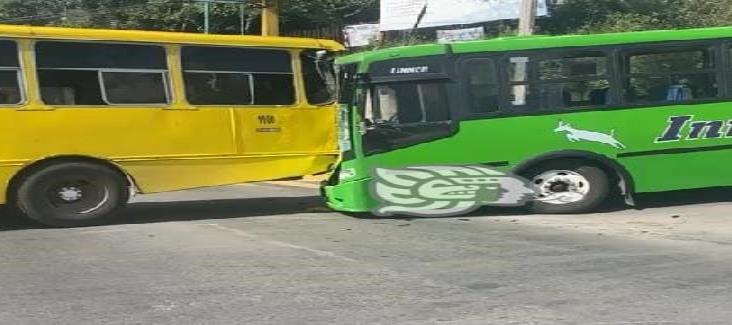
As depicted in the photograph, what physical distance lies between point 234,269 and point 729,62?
23.9 ft

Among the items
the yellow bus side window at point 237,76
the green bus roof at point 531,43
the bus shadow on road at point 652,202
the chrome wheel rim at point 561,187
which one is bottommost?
the bus shadow on road at point 652,202

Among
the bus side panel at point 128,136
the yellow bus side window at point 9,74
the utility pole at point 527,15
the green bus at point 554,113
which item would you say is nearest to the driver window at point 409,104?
the green bus at point 554,113

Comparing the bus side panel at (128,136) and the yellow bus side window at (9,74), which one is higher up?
the yellow bus side window at (9,74)

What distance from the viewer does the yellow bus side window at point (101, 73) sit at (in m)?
10.3

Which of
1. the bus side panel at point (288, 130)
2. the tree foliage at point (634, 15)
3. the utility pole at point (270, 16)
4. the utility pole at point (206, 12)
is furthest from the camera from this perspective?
the utility pole at point (206, 12)

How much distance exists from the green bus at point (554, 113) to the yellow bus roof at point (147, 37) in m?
0.78

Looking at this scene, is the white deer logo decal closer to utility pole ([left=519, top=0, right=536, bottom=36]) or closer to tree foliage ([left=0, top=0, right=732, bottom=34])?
utility pole ([left=519, top=0, right=536, bottom=36])

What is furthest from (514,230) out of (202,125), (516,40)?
(202,125)

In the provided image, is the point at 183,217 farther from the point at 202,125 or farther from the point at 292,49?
the point at 292,49

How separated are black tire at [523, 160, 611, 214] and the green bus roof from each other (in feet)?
5.03

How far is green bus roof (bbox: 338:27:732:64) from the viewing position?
427 inches

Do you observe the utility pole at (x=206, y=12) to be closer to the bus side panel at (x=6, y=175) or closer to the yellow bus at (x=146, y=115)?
the yellow bus at (x=146, y=115)

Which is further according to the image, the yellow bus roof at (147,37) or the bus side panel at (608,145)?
the bus side panel at (608,145)

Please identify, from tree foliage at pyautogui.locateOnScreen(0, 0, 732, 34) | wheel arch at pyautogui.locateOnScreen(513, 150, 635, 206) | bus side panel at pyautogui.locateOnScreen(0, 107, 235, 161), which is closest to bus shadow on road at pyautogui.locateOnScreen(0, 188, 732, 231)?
wheel arch at pyautogui.locateOnScreen(513, 150, 635, 206)
